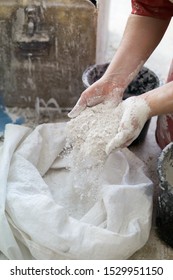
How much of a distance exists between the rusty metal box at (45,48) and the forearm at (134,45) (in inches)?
12.4

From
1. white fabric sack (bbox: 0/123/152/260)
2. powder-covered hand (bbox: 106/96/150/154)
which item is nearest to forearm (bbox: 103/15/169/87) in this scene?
powder-covered hand (bbox: 106/96/150/154)

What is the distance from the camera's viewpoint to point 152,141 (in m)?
1.83

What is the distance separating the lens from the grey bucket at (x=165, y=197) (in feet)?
4.20

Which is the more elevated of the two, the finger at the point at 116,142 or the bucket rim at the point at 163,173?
the finger at the point at 116,142

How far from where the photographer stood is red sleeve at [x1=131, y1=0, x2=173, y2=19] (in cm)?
134

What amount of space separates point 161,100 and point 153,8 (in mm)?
380

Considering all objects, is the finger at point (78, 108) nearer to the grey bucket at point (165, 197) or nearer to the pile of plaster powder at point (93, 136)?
the pile of plaster powder at point (93, 136)

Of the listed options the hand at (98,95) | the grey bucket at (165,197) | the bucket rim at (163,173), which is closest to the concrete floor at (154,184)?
the grey bucket at (165,197)

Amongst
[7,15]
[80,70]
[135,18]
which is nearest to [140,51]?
[135,18]

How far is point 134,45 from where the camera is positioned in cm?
139

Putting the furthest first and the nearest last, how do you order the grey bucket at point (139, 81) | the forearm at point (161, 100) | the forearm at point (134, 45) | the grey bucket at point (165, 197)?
the grey bucket at point (139, 81), the forearm at point (134, 45), the grey bucket at point (165, 197), the forearm at point (161, 100)

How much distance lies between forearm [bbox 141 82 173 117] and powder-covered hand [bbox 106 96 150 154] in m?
0.02

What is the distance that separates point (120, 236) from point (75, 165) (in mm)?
339
